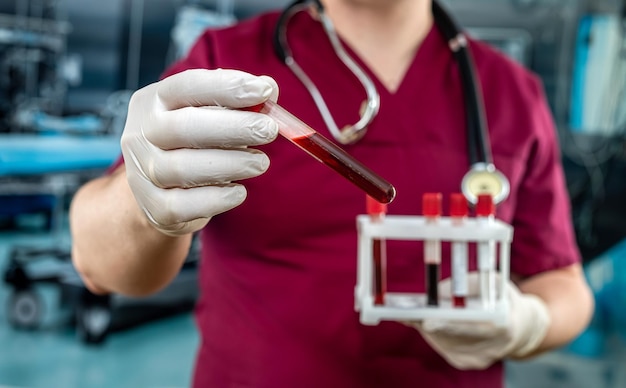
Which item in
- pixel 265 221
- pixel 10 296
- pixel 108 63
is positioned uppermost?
pixel 265 221

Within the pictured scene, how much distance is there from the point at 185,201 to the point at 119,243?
17 centimetres

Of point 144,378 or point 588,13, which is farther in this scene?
point 588,13

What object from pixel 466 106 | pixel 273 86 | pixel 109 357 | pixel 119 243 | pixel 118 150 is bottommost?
pixel 109 357

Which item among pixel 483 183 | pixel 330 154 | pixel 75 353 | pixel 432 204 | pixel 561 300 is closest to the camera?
pixel 330 154

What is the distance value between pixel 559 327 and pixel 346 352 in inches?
11.4

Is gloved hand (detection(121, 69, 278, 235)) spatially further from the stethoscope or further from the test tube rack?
the stethoscope

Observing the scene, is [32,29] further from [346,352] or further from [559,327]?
[559,327]

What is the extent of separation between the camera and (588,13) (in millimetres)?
1595

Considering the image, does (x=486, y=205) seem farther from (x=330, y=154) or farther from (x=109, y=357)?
(x=109, y=357)

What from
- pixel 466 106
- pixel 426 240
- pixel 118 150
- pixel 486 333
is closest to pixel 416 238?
pixel 426 240

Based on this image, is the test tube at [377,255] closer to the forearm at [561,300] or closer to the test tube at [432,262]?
the test tube at [432,262]

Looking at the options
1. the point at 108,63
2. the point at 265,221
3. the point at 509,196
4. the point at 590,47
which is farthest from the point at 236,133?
the point at 590,47

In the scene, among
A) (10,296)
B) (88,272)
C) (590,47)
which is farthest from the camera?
(590,47)

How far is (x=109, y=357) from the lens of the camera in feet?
4.70
